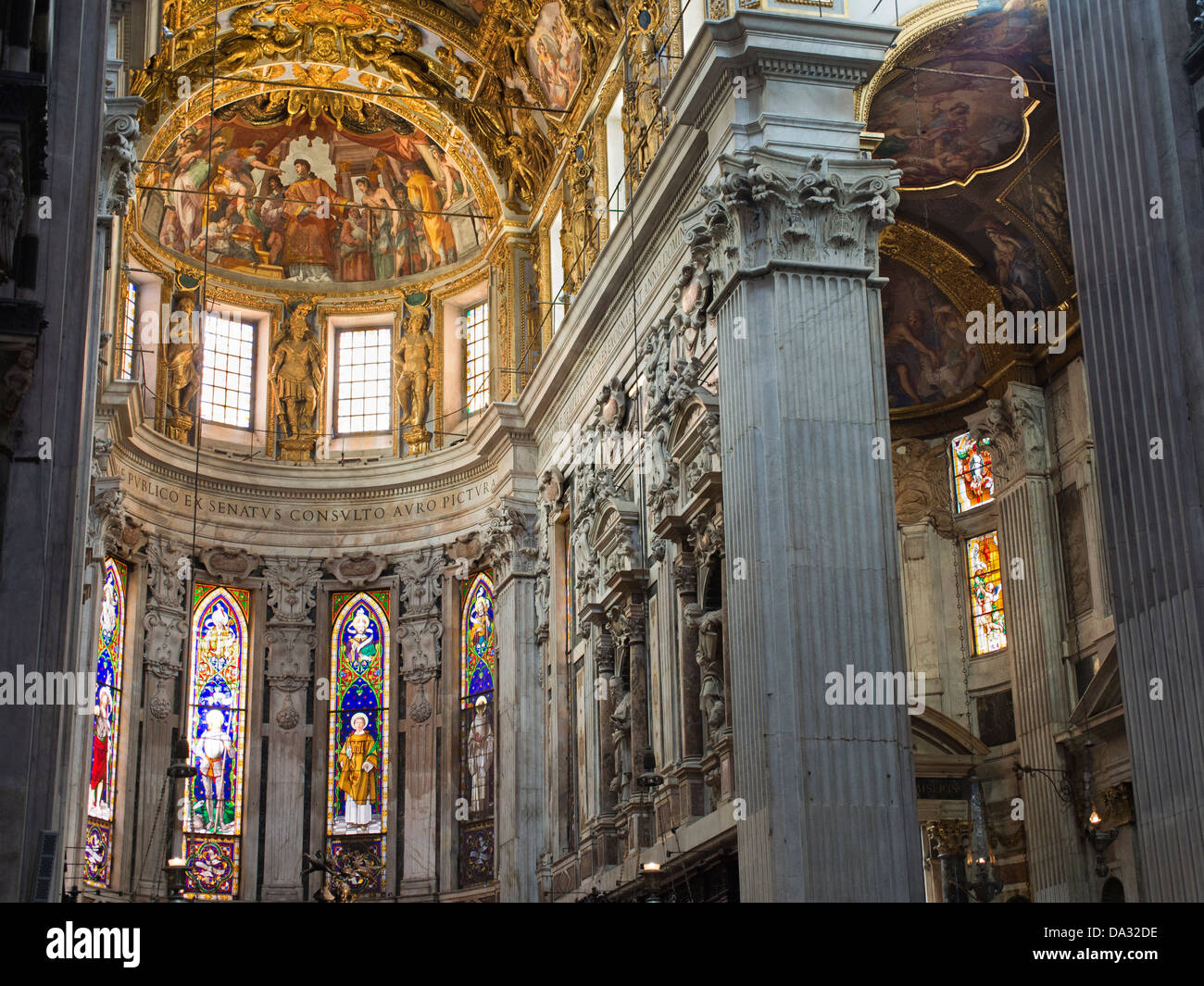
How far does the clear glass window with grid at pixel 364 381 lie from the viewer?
1298 inches

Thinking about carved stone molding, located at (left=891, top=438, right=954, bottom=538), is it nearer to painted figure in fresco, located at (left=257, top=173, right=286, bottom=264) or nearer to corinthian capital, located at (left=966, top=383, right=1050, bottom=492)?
corinthian capital, located at (left=966, top=383, right=1050, bottom=492)

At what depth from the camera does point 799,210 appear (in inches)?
725

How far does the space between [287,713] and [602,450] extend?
948cm

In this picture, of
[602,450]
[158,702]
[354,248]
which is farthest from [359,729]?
[354,248]

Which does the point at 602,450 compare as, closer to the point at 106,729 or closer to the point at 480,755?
the point at 480,755

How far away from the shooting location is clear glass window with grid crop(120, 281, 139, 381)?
2959 centimetres

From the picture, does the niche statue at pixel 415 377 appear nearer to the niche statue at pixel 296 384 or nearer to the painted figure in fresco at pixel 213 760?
the niche statue at pixel 296 384

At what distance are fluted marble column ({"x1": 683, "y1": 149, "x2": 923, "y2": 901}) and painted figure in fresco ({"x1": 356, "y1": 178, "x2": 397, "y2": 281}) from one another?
14.4 meters

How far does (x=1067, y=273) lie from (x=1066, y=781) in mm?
7389

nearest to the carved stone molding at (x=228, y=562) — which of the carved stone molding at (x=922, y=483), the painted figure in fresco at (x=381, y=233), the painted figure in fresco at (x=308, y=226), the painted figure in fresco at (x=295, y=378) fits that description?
the painted figure in fresco at (x=295, y=378)

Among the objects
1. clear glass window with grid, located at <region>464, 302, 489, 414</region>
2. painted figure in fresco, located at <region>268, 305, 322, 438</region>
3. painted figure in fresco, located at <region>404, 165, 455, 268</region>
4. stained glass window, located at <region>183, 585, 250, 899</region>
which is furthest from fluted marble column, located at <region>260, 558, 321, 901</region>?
painted figure in fresco, located at <region>404, 165, 455, 268</region>

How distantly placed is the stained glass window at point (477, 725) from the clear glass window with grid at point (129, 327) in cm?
705

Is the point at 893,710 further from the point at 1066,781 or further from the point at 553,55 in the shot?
the point at 553,55
